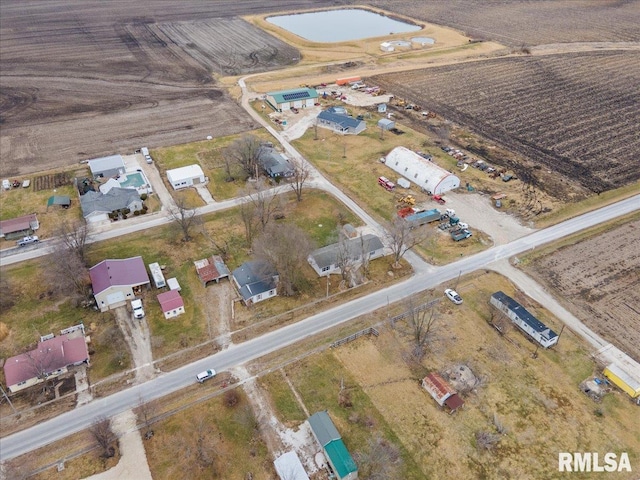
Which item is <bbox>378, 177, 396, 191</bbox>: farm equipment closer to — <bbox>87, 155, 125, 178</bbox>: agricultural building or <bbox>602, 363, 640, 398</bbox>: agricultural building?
<bbox>602, 363, 640, 398</bbox>: agricultural building

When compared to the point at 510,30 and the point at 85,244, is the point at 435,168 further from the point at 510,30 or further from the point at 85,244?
the point at 510,30

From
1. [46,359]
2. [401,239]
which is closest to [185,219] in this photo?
[46,359]

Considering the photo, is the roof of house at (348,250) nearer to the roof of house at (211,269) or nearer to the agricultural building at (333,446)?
the roof of house at (211,269)

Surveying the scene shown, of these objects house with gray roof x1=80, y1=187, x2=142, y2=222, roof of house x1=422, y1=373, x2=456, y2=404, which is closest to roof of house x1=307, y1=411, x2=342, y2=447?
roof of house x1=422, y1=373, x2=456, y2=404

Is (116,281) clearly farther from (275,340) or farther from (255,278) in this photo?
(275,340)

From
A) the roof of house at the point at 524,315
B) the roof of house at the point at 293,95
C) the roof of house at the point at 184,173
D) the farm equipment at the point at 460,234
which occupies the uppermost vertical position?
the roof of house at the point at 293,95

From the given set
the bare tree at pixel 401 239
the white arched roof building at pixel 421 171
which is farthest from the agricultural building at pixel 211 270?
the white arched roof building at pixel 421 171

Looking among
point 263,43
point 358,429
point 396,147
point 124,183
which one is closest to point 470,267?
point 358,429
